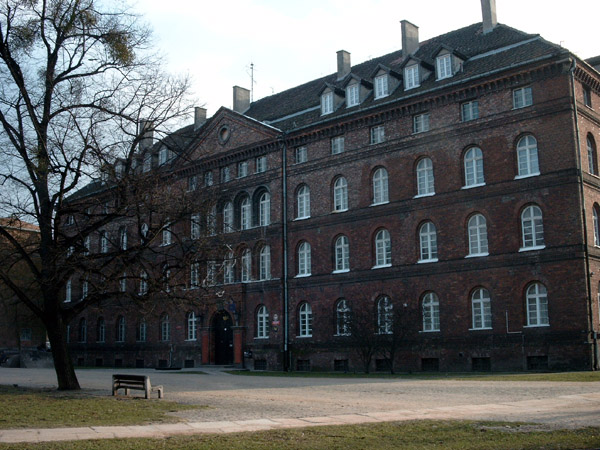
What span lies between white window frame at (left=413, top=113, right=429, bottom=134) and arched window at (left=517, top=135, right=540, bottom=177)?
5.21 meters

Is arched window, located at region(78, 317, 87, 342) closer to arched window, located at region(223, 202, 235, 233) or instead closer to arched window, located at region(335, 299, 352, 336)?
arched window, located at region(223, 202, 235, 233)

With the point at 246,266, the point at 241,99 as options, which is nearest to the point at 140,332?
the point at 246,266

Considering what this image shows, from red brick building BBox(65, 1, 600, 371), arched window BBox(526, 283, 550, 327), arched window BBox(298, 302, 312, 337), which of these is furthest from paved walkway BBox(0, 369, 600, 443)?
arched window BBox(298, 302, 312, 337)

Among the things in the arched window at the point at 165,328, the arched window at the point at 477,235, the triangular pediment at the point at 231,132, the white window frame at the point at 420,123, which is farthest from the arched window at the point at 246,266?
the arched window at the point at 477,235

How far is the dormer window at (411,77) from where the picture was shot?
126ft

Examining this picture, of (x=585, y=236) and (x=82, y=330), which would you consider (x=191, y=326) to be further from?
(x=585, y=236)

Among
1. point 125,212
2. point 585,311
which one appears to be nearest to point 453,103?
point 585,311

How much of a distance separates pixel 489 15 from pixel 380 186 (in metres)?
10.8

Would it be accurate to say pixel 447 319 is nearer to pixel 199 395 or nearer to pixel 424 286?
pixel 424 286

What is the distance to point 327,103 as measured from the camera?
Answer: 4272 cm

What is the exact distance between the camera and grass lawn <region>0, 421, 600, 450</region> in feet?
36.8

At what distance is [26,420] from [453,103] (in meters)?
26.0

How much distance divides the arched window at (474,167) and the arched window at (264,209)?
13269 millimetres

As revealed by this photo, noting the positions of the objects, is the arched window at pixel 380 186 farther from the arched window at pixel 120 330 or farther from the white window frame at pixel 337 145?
the arched window at pixel 120 330
